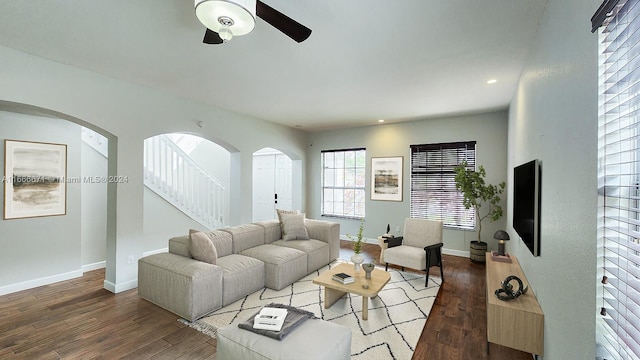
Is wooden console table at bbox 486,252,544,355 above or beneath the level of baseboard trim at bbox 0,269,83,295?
above

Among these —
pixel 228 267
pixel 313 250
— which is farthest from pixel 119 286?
pixel 313 250

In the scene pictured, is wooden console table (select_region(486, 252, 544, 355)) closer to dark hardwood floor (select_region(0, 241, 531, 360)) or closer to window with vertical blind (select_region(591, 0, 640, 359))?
dark hardwood floor (select_region(0, 241, 531, 360))

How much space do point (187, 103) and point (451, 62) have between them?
3799 mm

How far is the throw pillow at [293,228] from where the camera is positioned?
14.8 feet

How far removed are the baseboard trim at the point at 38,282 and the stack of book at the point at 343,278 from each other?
3.94 metres

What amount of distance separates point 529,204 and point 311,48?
2.45 meters

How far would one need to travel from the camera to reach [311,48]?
8.55 ft

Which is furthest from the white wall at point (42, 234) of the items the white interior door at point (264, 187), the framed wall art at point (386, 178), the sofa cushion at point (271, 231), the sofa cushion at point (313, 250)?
the framed wall art at point (386, 178)

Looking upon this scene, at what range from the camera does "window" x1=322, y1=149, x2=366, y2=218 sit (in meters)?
6.59

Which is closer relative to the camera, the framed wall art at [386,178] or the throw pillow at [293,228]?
the throw pillow at [293,228]

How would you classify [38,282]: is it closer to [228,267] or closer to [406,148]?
[228,267]

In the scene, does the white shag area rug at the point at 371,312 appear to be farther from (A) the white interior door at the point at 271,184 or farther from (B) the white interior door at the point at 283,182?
(A) the white interior door at the point at 271,184

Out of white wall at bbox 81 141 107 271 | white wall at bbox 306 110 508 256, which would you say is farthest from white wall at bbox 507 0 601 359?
white wall at bbox 81 141 107 271

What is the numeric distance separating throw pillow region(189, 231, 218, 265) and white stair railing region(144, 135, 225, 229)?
248 cm
